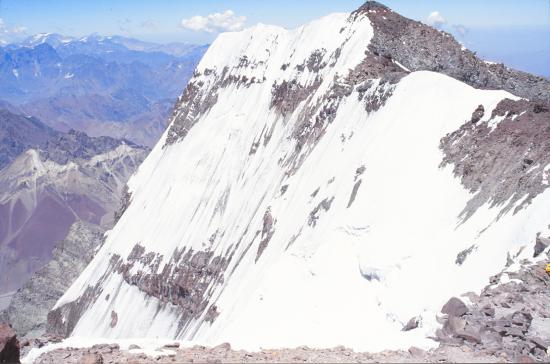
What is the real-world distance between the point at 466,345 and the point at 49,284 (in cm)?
16121

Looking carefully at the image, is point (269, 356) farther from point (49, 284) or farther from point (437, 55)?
point (49, 284)

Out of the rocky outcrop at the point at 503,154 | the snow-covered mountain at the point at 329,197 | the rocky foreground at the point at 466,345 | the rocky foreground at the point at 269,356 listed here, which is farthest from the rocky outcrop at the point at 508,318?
the rocky outcrop at the point at 503,154

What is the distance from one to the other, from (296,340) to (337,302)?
6.29 meters

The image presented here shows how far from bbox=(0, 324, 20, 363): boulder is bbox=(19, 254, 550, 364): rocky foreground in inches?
67.1

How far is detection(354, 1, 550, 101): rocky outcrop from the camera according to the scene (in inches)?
2408

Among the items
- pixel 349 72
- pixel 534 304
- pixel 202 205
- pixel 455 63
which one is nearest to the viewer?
pixel 534 304

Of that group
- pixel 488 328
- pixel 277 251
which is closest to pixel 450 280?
pixel 488 328

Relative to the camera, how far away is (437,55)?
63219mm

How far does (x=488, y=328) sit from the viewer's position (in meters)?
14.5

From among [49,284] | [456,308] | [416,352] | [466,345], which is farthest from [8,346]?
[49,284]

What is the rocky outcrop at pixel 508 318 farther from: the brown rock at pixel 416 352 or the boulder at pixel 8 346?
the boulder at pixel 8 346

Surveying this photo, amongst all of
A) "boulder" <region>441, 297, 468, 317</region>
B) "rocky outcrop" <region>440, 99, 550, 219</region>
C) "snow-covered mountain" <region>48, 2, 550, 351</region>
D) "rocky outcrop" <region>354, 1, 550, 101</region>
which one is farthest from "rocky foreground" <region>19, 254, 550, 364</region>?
"rocky outcrop" <region>354, 1, 550, 101</region>

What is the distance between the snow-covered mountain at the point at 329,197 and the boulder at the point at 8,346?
28.3ft

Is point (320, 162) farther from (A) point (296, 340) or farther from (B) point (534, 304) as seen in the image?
(B) point (534, 304)
